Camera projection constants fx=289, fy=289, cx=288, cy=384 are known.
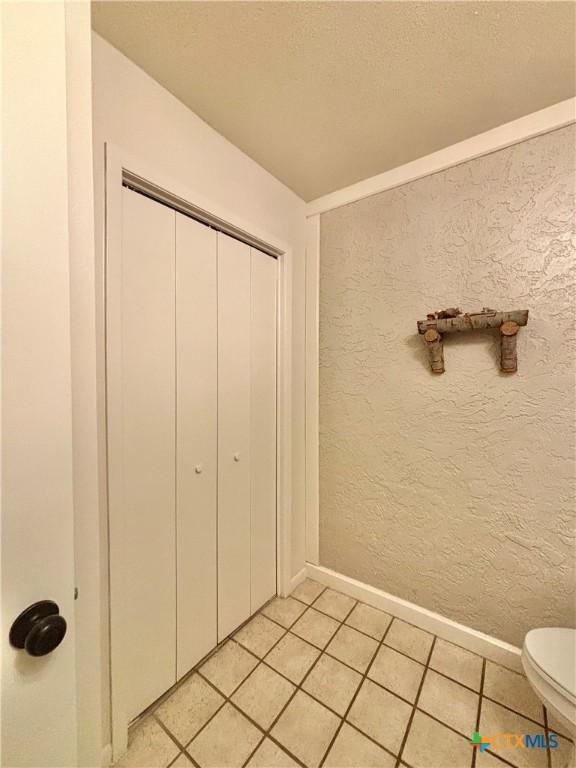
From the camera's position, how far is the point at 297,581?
1833 mm

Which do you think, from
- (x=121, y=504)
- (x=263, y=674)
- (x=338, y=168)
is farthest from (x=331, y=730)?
(x=338, y=168)

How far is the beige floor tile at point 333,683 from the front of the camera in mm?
1161

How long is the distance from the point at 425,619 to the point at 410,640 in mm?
130

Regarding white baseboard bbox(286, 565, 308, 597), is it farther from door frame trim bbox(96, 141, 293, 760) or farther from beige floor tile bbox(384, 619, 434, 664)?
beige floor tile bbox(384, 619, 434, 664)

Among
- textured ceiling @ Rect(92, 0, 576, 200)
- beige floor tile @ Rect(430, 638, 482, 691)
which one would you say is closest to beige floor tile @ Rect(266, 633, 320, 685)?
beige floor tile @ Rect(430, 638, 482, 691)

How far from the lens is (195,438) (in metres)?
1.29

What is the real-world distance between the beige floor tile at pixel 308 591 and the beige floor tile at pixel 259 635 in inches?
9.8

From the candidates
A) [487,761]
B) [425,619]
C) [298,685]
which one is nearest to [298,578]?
[298,685]

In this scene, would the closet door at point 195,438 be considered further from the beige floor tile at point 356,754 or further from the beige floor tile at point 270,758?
the beige floor tile at point 356,754

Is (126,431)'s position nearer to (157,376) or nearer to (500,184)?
(157,376)

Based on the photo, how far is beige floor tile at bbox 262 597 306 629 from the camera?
5.17ft

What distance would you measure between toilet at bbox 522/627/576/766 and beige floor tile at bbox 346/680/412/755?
0.49m

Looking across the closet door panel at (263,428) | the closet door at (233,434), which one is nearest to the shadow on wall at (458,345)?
the closet door panel at (263,428)

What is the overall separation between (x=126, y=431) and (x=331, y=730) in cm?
133
